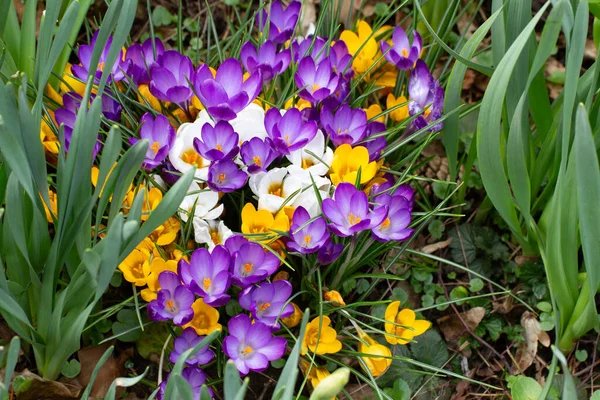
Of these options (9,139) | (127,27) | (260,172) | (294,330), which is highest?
(127,27)

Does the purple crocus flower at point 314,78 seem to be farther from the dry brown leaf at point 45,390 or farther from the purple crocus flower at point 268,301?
the dry brown leaf at point 45,390

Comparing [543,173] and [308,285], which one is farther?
[543,173]

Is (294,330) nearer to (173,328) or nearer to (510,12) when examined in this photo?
(173,328)

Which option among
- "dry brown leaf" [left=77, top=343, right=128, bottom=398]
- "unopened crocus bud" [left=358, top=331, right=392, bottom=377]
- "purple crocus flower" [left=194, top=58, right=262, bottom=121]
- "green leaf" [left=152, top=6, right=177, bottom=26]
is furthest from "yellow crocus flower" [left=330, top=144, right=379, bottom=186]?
"green leaf" [left=152, top=6, right=177, bottom=26]

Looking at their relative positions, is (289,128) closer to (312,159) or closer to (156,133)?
(312,159)

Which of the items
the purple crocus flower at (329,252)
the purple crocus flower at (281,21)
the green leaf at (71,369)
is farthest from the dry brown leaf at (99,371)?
the purple crocus flower at (281,21)

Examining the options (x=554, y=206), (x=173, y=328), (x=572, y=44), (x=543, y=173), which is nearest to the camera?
(x=572, y=44)

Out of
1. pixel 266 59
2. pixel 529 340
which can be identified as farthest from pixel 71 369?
pixel 529 340

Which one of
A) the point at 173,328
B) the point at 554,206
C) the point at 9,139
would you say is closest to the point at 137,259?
the point at 173,328
